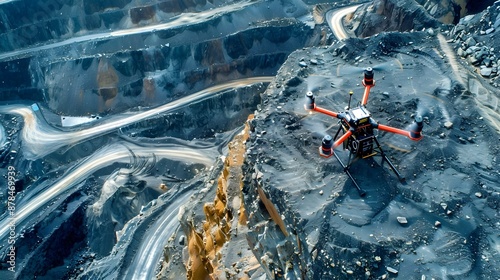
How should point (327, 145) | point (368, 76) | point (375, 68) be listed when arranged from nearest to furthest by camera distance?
point (327, 145), point (368, 76), point (375, 68)

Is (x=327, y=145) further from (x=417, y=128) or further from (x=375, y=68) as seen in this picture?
(x=375, y=68)

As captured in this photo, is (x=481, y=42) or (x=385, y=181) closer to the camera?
(x=385, y=181)

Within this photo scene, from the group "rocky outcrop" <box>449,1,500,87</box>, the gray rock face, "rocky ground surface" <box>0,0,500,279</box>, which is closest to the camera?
the gray rock face

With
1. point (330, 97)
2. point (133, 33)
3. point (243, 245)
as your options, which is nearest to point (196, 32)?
point (133, 33)

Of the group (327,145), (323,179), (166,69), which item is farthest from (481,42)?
(166,69)

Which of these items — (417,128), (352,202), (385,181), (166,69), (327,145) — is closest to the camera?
(417,128)

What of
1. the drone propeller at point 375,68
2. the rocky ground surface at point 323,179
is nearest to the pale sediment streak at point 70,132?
the rocky ground surface at point 323,179

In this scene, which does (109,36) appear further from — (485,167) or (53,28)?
(485,167)

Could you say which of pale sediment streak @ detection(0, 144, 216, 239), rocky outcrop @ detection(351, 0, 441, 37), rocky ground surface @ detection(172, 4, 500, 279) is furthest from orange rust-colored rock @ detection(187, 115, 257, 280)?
rocky outcrop @ detection(351, 0, 441, 37)

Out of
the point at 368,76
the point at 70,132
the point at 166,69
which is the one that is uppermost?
the point at 166,69

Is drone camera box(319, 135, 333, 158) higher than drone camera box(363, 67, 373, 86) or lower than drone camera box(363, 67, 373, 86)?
lower

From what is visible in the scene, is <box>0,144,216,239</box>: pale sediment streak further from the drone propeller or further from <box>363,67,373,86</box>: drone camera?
<box>363,67,373,86</box>: drone camera
